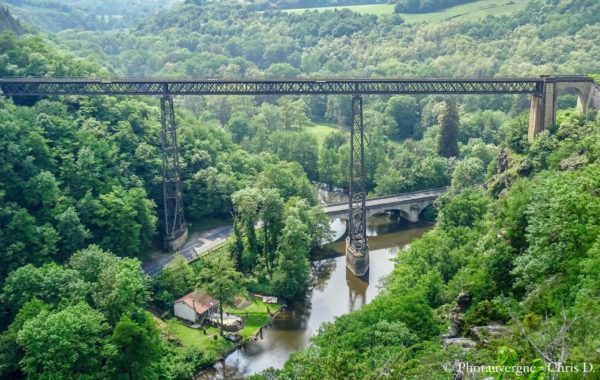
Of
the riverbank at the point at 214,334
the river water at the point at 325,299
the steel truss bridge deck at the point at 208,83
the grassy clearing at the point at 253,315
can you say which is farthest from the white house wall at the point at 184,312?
the steel truss bridge deck at the point at 208,83

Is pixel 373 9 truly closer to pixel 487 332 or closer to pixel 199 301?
pixel 199 301

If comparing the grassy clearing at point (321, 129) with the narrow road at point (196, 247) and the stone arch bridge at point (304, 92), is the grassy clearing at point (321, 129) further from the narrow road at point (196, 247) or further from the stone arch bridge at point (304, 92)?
the stone arch bridge at point (304, 92)

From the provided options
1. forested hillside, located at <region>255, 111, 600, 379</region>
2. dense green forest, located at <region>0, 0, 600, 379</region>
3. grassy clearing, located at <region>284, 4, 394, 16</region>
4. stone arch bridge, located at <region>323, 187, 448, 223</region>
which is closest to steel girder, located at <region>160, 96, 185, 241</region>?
dense green forest, located at <region>0, 0, 600, 379</region>

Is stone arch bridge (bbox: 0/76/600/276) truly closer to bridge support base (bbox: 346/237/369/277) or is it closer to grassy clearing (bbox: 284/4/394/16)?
bridge support base (bbox: 346/237/369/277)

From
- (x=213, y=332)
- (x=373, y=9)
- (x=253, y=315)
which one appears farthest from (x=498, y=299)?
(x=373, y=9)

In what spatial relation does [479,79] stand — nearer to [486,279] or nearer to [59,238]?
[486,279]
